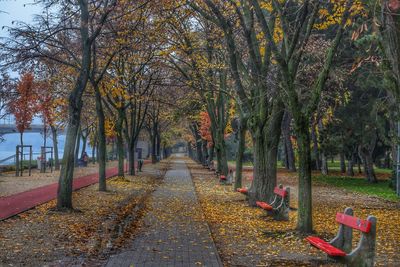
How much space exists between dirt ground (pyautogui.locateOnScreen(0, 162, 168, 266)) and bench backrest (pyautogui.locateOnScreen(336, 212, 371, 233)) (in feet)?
12.6

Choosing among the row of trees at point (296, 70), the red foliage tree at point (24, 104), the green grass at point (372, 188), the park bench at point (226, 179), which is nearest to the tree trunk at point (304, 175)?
the row of trees at point (296, 70)

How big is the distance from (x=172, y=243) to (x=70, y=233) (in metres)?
2.41

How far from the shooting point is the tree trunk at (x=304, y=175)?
1131cm

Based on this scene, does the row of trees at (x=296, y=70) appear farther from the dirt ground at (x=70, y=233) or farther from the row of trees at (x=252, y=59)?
the dirt ground at (x=70, y=233)

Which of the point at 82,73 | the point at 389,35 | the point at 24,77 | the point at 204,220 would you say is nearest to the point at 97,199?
the point at 82,73

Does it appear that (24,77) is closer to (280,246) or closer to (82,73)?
(82,73)

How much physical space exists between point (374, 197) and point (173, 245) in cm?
1601

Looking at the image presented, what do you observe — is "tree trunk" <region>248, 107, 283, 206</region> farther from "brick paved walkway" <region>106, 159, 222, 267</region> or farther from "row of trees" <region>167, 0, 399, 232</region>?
"brick paved walkway" <region>106, 159, 222, 267</region>

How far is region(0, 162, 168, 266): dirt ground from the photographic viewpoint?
8.74 m

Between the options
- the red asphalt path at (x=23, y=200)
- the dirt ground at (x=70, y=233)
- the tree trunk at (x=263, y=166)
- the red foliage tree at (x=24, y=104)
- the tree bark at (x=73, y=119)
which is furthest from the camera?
the red foliage tree at (x=24, y=104)

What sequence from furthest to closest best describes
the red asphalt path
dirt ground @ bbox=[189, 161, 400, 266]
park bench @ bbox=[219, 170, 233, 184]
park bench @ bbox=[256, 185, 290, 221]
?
park bench @ bbox=[219, 170, 233, 184] < the red asphalt path < park bench @ bbox=[256, 185, 290, 221] < dirt ground @ bbox=[189, 161, 400, 266]

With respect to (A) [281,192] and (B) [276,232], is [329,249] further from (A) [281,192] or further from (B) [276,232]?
(A) [281,192]

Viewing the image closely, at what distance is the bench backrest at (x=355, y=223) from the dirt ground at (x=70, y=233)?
384 cm

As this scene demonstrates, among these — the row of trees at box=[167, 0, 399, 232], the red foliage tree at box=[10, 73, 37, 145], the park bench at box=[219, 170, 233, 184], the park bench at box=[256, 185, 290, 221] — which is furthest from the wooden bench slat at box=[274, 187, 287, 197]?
the red foliage tree at box=[10, 73, 37, 145]
